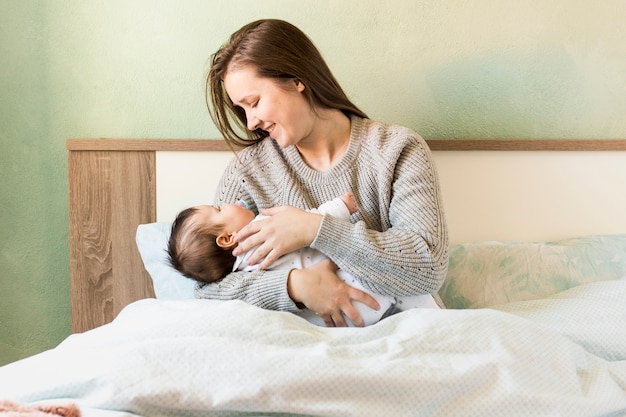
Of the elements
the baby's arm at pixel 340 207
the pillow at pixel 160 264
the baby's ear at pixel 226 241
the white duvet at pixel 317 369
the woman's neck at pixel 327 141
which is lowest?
the pillow at pixel 160 264

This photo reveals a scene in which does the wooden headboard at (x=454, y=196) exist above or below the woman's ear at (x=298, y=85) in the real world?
below

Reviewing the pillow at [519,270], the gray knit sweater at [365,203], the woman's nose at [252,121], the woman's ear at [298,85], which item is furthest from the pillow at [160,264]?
the pillow at [519,270]

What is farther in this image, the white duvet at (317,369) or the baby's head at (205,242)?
the baby's head at (205,242)

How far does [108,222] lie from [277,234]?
629 mm

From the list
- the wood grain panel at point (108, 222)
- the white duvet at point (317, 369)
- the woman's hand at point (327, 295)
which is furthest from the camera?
the wood grain panel at point (108, 222)

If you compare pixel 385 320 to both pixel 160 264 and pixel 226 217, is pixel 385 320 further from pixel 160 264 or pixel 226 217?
pixel 160 264

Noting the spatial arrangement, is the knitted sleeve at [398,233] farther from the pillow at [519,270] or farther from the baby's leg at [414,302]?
the pillow at [519,270]

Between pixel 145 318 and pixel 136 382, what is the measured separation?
Answer: 31cm

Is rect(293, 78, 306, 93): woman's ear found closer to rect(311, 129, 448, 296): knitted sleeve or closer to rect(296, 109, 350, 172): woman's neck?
rect(296, 109, 350, 172): woman's neck

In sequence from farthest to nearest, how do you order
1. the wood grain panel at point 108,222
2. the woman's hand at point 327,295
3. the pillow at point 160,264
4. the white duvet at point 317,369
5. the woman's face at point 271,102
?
the wood grain panel at point 108,222, the pillow at point 160,264, the woman's face at point 271,102, the woman's hand at point 327,295, the white duvet at point 317,369

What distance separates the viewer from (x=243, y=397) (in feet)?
3.09

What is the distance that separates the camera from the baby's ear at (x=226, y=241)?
1457mm

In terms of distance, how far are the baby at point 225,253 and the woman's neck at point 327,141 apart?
17 cm

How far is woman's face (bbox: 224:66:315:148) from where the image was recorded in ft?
4.97
